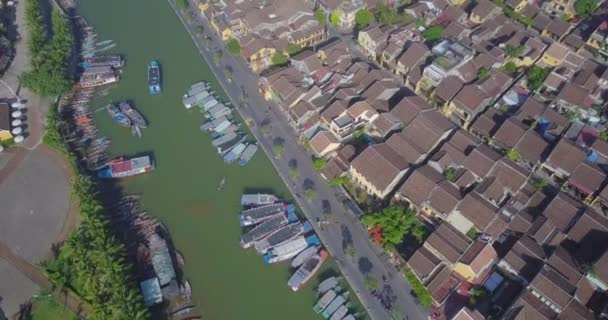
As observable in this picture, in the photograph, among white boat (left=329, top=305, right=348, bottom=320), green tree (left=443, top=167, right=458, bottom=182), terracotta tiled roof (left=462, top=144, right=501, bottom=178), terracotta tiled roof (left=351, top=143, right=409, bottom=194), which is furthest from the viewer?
green tree (left=443, top=167, right=458, bottom=182)

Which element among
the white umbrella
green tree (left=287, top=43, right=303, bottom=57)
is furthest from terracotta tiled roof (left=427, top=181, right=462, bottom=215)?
the white umbrella

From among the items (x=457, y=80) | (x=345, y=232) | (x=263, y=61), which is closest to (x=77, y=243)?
(x=345, y=232)

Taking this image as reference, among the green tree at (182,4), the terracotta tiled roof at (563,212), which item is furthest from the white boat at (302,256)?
the green tree at (182,4)

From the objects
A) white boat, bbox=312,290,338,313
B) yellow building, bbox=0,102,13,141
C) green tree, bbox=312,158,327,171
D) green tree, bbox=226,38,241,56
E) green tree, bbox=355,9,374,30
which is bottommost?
white boat, bbox=312,290,338,313

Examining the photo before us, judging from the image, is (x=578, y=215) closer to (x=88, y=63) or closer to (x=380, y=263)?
(x=380, y=263)

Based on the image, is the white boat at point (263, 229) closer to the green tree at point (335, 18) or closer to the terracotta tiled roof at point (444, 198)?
the terracotta tiled roof at point (444, 198)

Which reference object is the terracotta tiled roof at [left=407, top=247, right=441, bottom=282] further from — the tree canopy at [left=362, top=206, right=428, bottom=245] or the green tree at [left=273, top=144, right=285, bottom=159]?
the green tree at [left=273, top=144, right=285, bottom=159]
